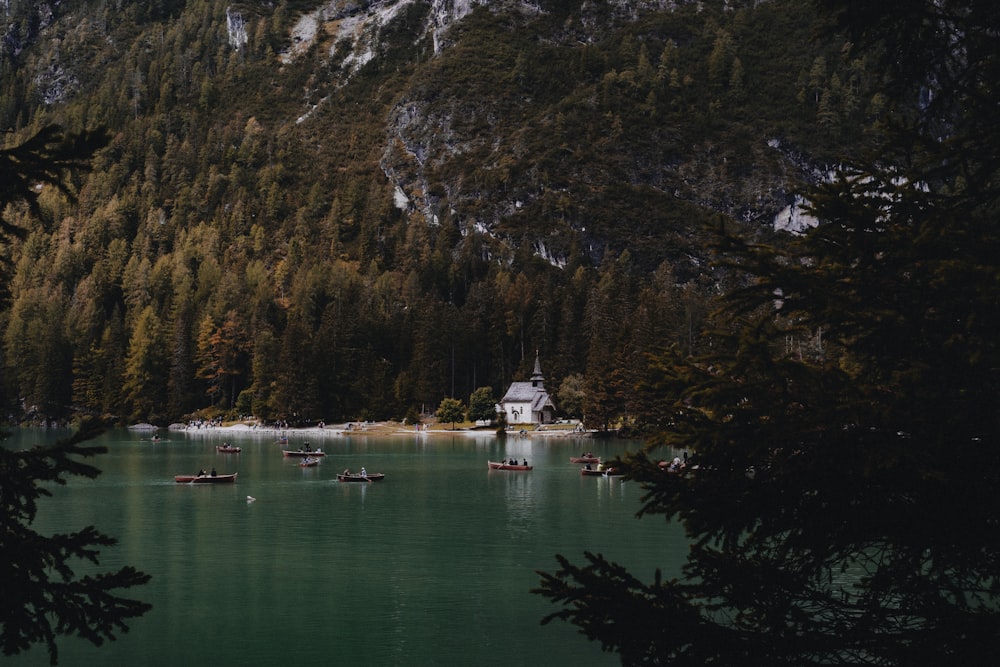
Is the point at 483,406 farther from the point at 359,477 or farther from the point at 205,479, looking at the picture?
the point at 205,479

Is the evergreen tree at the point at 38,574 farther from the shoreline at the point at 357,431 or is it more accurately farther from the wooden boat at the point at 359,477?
the shoreline at the point at 357,431

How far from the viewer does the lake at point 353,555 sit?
28188 millimetres

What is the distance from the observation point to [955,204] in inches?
434

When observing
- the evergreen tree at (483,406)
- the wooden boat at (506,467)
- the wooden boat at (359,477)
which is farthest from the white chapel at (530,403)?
the wooden boat at (359,477)

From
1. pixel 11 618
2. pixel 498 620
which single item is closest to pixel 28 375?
pixel 498 620

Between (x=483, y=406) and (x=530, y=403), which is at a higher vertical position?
(x=530, y=403)

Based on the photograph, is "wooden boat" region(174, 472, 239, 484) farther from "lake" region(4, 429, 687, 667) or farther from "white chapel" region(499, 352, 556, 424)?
"white chapel" region(499, 352, 556, 424)

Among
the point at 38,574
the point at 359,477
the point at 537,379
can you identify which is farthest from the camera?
the point at 537,379

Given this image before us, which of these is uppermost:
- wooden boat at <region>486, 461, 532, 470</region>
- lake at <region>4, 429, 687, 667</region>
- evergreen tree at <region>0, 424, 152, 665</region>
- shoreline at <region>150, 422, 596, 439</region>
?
evergreen tree at <region>0, 424, 152, 665</region>

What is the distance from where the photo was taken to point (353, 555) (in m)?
43.7

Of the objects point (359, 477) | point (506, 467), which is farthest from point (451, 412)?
point (359, 477)

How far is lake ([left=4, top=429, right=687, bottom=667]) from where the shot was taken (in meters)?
28.2

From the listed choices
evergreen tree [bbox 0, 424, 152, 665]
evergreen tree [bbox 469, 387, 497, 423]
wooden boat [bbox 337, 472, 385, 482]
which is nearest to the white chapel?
evergreen tree [bbox 469, 387, 497, 423]

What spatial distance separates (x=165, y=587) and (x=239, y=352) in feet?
446
